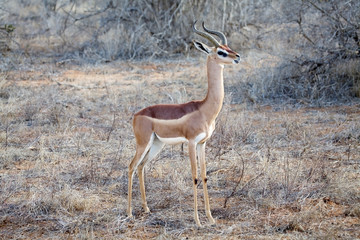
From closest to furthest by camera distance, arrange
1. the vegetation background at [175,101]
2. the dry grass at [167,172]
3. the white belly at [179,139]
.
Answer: the white belly at [179,139]
the dry grass at [167,172]
the vegetation background at [175,101]

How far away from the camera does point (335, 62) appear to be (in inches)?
360

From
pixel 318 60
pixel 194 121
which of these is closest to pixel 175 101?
pixel 318 60

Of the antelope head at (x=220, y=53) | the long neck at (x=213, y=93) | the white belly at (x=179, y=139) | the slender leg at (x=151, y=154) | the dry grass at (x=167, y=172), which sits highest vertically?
the antelope head at (x=220, y=53)

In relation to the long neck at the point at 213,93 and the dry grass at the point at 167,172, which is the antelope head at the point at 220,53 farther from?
the dry grass at the point at 167,172

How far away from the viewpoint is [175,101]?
8812 mm

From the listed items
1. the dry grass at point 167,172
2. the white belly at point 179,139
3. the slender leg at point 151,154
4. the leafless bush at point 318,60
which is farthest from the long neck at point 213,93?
the leafless bush at point 318,60

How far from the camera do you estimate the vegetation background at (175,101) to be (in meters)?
4.76

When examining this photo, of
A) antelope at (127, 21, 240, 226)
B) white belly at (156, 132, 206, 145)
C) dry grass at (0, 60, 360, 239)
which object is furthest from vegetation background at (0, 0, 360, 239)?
white belly at (156, 132, 206, 145)

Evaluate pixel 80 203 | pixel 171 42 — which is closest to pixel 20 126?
pixel 80 203

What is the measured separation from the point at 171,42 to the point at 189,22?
0.69 meters

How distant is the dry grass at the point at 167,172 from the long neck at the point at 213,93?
2.91 ft

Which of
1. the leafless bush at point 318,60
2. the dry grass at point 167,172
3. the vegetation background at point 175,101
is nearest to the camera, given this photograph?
the dry grass at point 167,172

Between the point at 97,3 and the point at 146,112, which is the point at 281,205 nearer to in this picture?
the point at 146,112

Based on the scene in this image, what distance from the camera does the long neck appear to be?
4.52 metres
